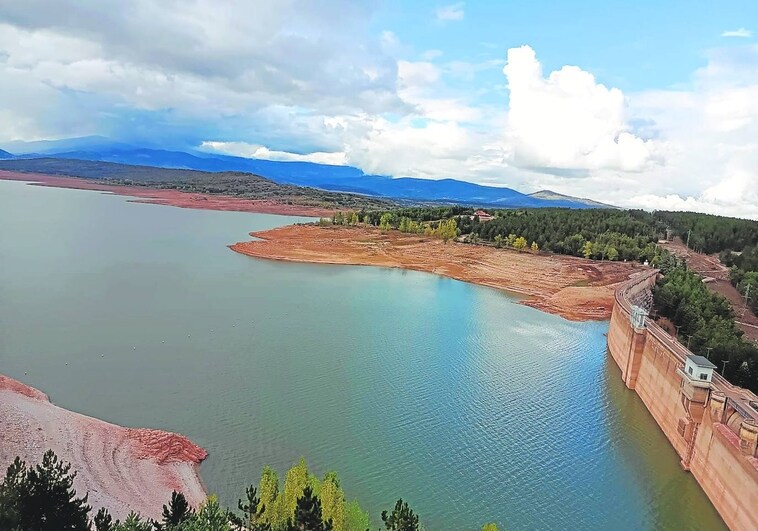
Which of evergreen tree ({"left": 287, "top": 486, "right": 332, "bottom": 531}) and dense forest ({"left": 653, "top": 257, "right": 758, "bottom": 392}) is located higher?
evergreen tree ({"left": 287, "top": 486, "right": 332, "bottom": 531})

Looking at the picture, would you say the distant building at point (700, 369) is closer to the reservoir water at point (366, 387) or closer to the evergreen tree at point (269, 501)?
the reservoir water at point (366, 387)

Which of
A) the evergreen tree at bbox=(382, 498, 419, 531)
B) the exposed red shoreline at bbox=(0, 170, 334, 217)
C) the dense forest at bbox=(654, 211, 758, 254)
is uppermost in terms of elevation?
the dense forest at bbox=(654, 211, 758, 254)

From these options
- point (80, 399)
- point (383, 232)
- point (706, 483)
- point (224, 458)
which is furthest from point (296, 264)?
point (706, 483)

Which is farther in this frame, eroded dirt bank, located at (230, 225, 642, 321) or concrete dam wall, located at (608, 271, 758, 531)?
eroded dirt bank, located at (230, 225, 642, 321)

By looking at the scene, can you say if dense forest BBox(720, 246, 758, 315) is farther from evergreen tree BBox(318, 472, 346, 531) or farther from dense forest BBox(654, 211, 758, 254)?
evergreen tree BBox(318, 472, 346, 531)

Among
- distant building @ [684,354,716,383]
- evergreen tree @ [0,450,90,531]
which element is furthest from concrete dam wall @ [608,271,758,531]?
evergreen tree @ [0,450,90,531]

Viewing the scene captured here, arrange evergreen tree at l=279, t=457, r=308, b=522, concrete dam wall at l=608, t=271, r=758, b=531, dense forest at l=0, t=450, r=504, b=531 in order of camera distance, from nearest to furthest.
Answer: dense forest at l=0, t=450, r=504, b=531 < evergreen tree at l=279, t=457, r=308, b=522 < concrete dam wall at l=608, t=271, r=758, b=531

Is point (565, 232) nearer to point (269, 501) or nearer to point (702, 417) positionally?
point (702, 417)

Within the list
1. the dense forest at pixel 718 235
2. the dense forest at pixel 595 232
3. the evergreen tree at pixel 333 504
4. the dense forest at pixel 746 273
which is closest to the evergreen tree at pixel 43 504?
the evergreen tree at pixel 333 504
